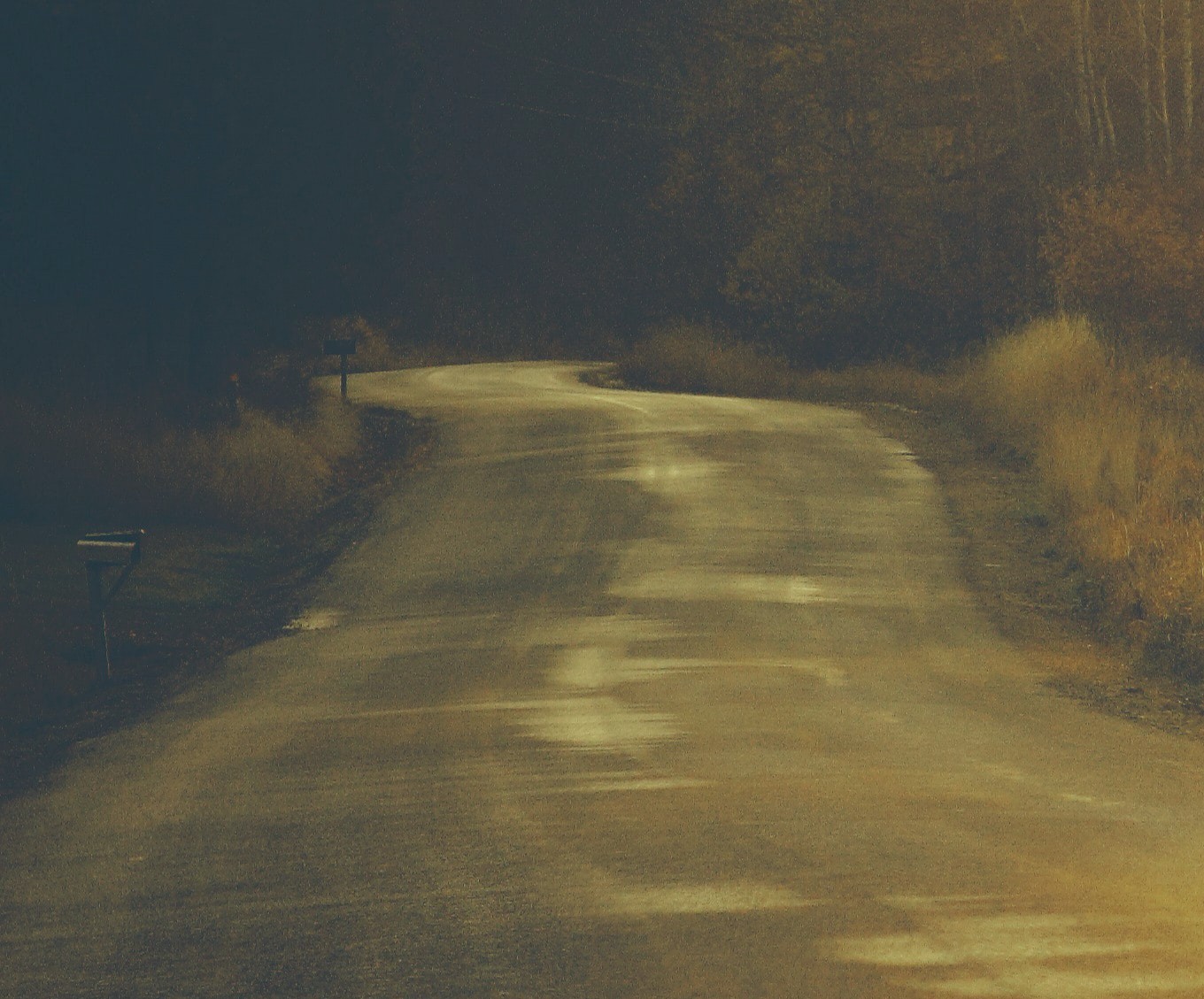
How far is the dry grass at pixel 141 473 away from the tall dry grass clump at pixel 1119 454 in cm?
937

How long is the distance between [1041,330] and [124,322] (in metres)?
15.3

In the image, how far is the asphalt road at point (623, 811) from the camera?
5633 millimetres

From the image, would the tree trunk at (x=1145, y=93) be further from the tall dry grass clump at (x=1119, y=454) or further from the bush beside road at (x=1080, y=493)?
the bush beside road at (x=1080, y=493)

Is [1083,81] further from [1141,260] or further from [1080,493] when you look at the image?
[1080,493]

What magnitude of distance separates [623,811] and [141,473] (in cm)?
1293

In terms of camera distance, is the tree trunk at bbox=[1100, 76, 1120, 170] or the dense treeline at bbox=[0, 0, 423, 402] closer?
the dense treeline at bbox=[0, 0, 423, 402]

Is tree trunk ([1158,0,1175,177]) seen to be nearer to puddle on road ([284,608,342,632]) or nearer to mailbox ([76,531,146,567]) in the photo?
puddle on road ([284,608,342,632])

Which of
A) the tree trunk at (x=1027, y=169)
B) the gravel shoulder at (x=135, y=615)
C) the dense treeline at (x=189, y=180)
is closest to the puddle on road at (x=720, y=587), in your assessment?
the gravel shoulder at (x=135, y=615)

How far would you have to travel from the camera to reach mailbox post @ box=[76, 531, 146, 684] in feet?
40.4

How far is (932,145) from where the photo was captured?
121 feet

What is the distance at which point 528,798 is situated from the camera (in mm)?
7918

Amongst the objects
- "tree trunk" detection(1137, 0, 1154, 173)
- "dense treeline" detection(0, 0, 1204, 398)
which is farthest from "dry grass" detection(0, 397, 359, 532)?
"tree trunk" detection(1137, 0, 1154, 173)

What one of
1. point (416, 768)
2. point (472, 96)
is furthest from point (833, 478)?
point (472, 96)

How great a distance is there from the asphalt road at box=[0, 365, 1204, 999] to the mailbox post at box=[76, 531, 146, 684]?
1025 millimetres
